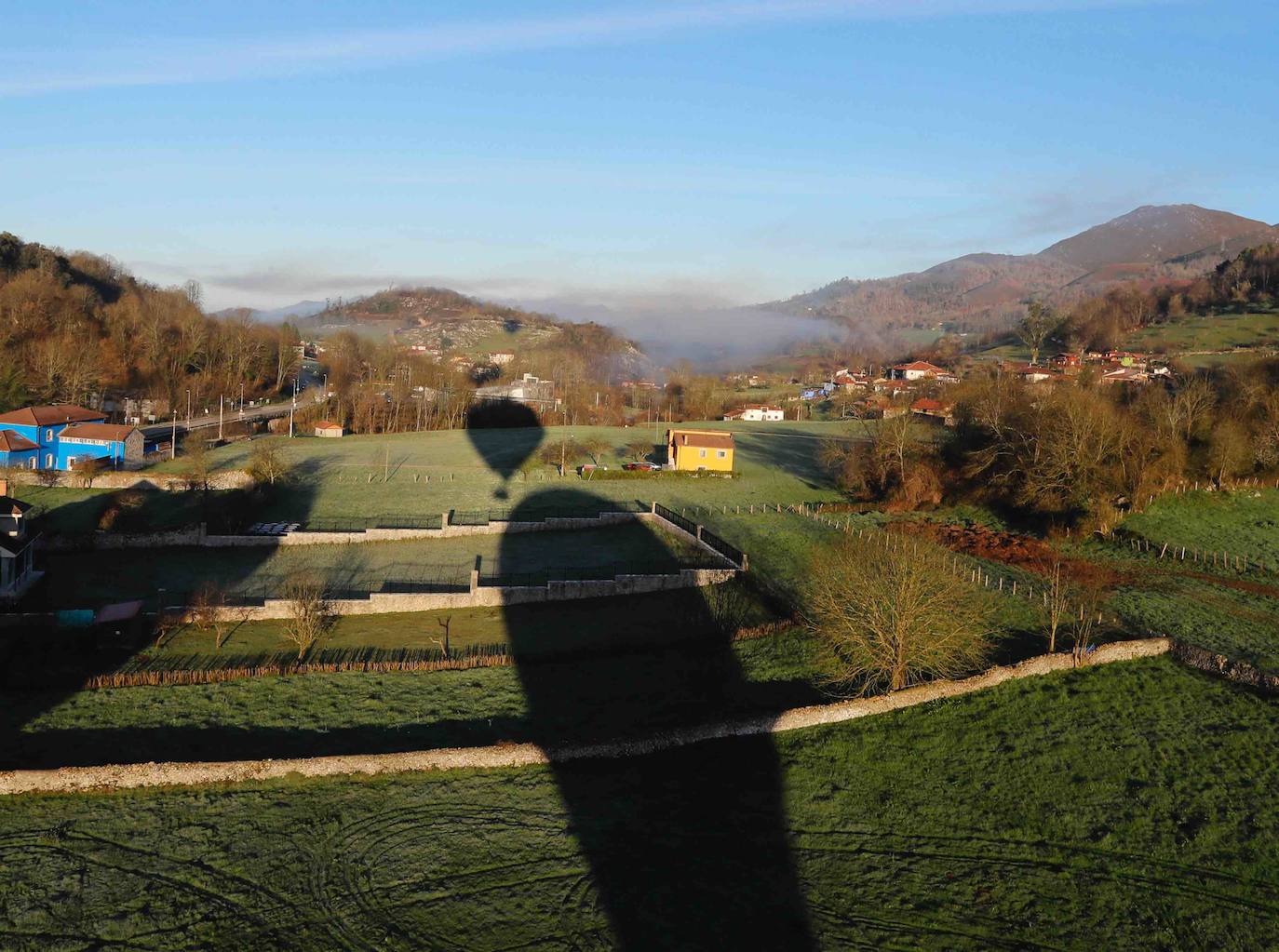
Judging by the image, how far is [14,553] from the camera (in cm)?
3000

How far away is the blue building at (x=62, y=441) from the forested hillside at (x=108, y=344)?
38.9 ft

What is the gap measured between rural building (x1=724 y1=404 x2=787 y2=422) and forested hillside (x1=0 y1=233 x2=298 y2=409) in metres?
51.4

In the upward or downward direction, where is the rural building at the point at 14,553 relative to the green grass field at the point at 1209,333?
downward

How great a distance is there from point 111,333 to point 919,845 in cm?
9338

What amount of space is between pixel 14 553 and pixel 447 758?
21499 mm

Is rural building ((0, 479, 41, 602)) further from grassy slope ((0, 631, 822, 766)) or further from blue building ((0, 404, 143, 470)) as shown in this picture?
blue building ((0, 404, 143, 470))

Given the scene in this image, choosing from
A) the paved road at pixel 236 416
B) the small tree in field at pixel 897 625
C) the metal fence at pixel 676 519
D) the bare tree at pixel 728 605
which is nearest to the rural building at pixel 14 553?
the bare tree at pixel 728 605

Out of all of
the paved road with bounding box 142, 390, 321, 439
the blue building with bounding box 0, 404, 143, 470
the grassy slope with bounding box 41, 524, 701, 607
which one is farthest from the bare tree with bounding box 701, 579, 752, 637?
the paved road with bounding box 142, 390, 321, 439

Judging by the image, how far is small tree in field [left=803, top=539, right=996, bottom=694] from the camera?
2169cm

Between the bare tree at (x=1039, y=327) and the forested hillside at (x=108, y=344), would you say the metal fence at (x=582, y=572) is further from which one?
the bare tree at (x=1039, y=327)

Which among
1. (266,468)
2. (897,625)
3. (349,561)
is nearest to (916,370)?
(266,468)

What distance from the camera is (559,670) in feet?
81.7

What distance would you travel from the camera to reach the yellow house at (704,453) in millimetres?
55969

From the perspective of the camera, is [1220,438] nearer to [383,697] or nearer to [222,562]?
[383,697]
